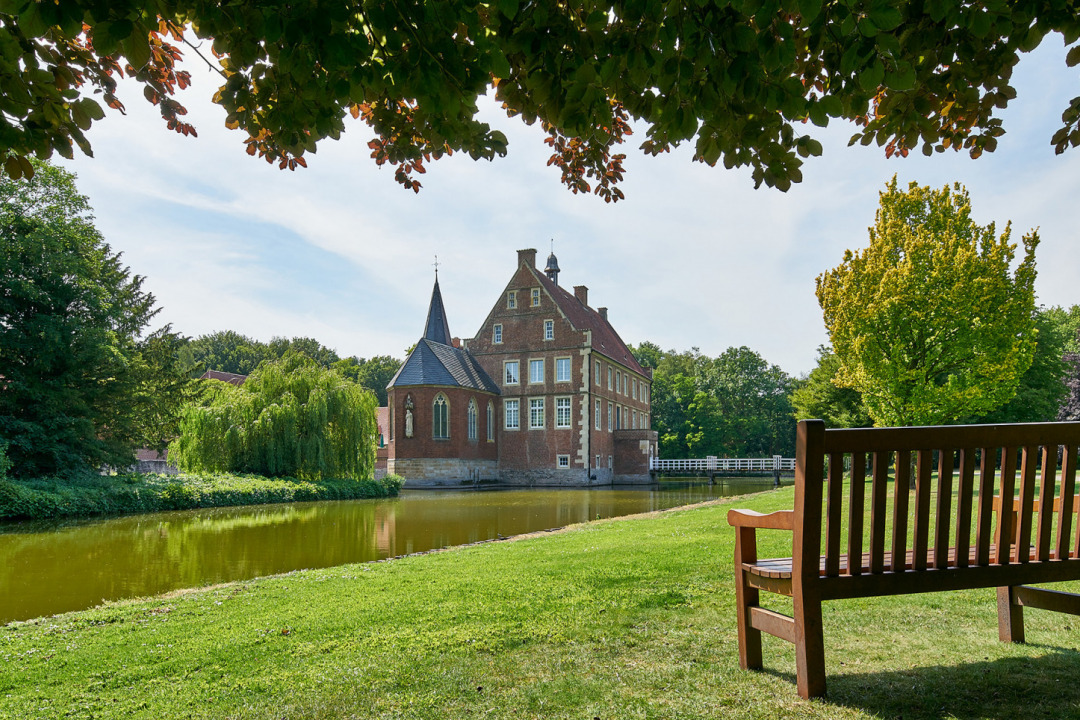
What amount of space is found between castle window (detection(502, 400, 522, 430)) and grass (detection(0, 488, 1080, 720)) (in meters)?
35.6

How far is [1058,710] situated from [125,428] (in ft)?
87.6

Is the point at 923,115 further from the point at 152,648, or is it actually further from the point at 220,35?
the point at 152,648

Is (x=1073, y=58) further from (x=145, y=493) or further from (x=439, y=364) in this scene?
(x=439, y=364)

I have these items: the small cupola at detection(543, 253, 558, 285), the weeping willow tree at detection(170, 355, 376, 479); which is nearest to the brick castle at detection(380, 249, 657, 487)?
the small cupola at detection(543, 253, 558, 285)

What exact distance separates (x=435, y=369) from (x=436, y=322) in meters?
5.24

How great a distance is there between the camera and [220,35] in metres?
3.12

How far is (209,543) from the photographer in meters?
12.2

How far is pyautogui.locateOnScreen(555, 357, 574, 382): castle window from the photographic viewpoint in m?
40.6

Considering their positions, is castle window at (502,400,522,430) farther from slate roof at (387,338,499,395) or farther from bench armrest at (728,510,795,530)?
bench armrest at (728,510,795,530)

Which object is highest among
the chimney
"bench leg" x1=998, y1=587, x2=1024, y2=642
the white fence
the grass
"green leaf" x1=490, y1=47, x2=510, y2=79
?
the chimney

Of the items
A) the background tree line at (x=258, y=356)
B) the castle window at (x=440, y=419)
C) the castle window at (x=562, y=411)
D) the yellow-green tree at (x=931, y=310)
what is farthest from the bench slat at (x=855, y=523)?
the background tree line at (x=258, y=356)

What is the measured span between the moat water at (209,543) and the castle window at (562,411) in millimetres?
19479

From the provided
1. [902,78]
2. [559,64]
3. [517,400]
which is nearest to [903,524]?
[902,78]

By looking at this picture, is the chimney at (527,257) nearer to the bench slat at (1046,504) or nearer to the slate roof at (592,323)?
the slate roof at (592,323)
